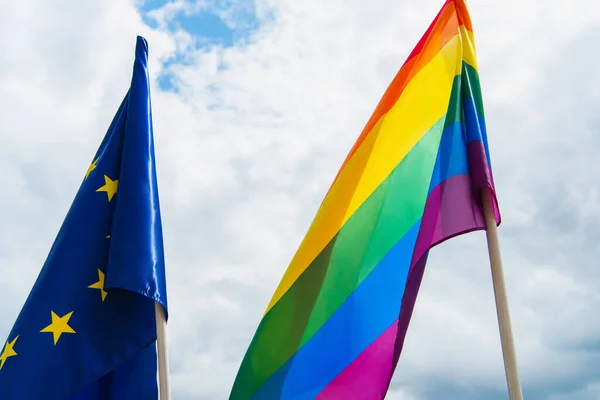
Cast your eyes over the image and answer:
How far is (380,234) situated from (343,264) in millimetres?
669

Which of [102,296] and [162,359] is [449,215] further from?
[102,296]

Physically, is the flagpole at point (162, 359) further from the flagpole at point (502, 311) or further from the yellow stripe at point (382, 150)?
the flagpole at point (502, 311)

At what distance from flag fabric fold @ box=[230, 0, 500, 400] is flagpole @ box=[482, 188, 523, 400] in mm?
310

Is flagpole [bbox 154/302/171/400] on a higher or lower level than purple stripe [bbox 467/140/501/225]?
lower

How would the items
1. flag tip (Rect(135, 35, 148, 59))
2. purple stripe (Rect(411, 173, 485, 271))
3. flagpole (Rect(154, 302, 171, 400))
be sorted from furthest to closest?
flag tip (Rect(135, 35, 148, 59))
purple stripe (Rect(411, 173, 485, 271))
flagpole (Rect(154, 302, 171, 400))

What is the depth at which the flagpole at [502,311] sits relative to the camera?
34.2 ft

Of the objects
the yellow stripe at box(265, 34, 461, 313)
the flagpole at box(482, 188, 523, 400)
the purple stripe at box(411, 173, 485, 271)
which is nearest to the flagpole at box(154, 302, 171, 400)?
the yellow stripe at box(265, 34, 461, 313)

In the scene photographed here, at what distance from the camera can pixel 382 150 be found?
13.0 meters

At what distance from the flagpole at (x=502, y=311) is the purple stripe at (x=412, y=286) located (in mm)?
340

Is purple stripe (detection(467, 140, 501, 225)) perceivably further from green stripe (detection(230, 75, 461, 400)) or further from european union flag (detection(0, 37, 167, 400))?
european union flag (detection(0, 37, 167, 400))

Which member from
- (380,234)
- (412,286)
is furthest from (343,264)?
(412,286)

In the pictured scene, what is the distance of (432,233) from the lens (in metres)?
12.0

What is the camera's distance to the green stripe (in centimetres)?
1232

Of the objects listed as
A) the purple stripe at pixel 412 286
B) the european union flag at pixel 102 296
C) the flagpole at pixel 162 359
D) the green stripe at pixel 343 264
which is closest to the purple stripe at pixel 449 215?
the purple stripe at pixel 412 286
